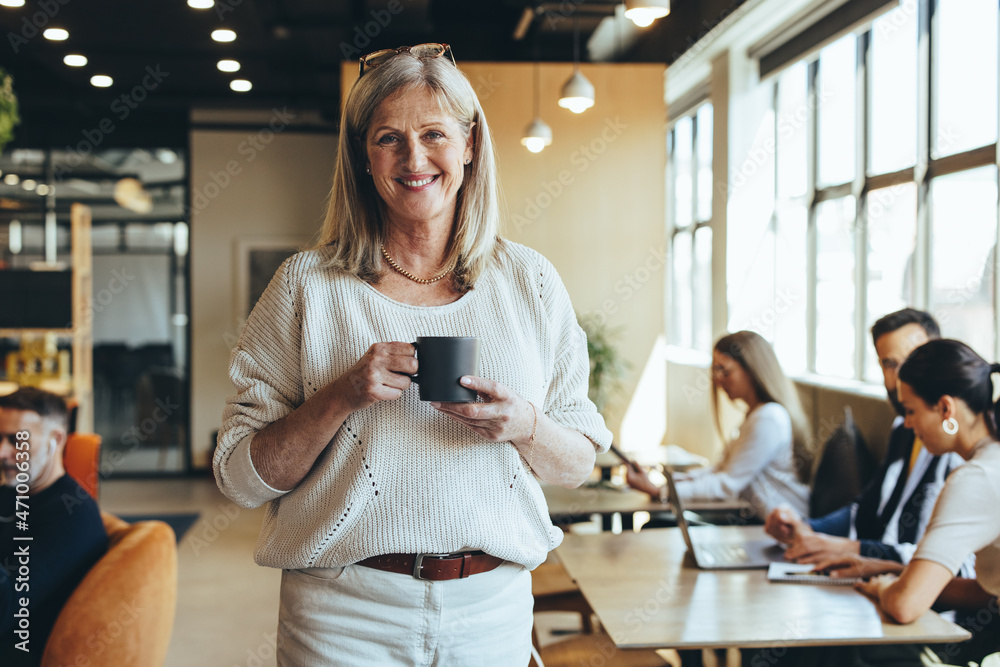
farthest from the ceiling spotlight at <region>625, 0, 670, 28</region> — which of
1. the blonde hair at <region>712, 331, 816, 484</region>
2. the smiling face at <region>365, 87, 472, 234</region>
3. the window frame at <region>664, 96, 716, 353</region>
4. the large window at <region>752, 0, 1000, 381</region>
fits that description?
the window frame at <region>664, 96, 716, 353</region>

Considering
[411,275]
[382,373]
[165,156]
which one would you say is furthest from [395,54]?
[165,156]

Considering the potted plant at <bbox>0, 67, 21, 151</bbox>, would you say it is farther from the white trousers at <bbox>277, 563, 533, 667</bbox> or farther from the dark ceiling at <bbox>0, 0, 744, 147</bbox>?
the white trousers at <bbox>277, 563, 533, 667</bbox>

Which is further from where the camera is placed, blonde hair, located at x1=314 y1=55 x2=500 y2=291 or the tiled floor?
the tiled floor

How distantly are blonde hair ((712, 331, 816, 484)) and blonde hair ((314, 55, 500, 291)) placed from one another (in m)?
2.60

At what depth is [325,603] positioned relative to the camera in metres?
1.17

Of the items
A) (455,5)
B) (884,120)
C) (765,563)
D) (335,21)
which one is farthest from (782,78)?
(765,563)

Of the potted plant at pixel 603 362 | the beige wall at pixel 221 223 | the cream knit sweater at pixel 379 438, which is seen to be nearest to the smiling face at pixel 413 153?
the cream knit sweater at pixel 379 438

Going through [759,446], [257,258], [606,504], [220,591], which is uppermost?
[257,258]

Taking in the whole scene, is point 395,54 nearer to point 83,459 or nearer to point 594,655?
point 594,655

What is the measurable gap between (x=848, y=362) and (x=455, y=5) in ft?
14.9

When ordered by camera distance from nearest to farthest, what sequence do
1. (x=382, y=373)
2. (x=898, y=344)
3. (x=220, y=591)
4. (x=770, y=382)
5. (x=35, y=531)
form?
(x=382, y=373) < (x=35, y=531) < (x=898, y=344) < (x=770, y=382) < (x=220, y=591)

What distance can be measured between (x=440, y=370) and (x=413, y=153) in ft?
1.11

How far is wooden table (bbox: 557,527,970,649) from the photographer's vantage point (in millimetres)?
1860

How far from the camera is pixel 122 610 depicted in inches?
85.9
